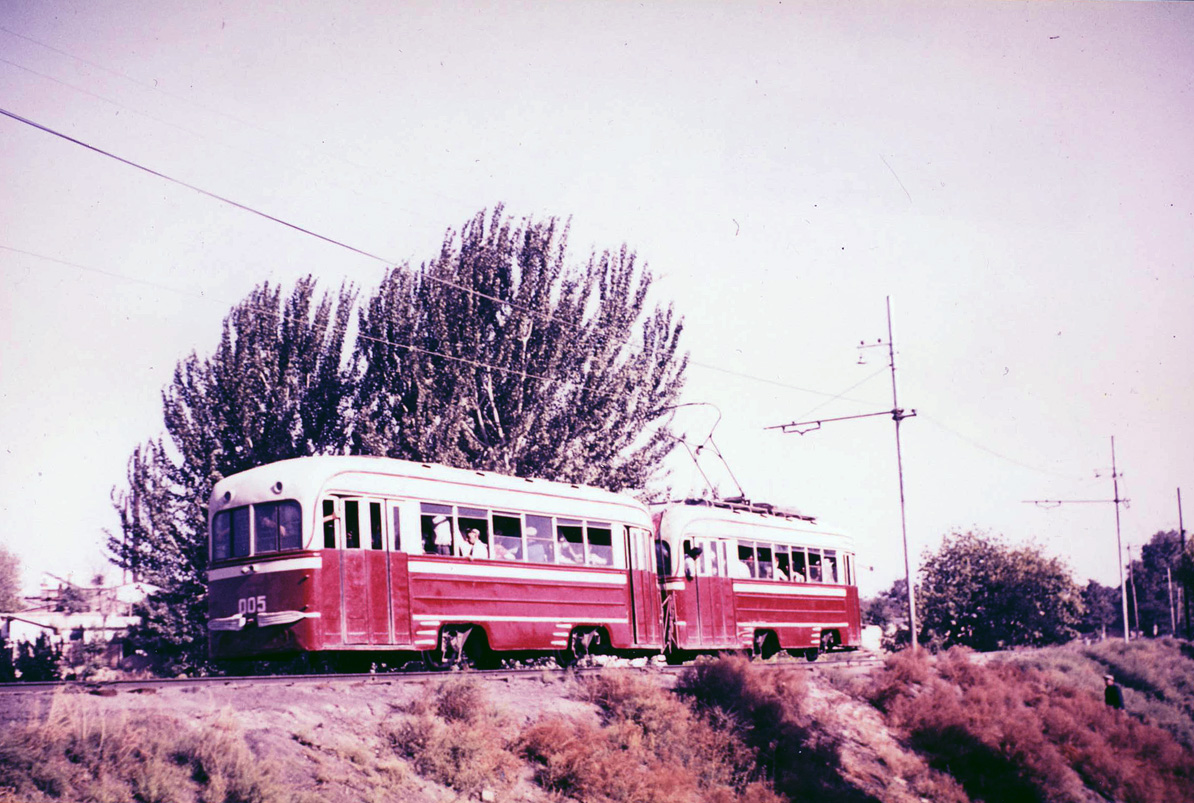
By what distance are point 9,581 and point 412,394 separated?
49465 millimetres

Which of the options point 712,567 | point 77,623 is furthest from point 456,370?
point 77,623

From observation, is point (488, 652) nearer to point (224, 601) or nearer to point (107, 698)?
point (224, 601)

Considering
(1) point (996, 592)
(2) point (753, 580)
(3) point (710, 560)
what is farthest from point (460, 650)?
(1) point (996, 592)

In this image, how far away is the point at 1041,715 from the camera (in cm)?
2759

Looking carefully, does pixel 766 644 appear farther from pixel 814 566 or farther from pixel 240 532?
pixel 240 532

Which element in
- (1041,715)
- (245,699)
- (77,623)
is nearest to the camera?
(245,699)

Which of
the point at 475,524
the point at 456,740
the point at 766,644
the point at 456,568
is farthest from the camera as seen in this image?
the point at 766,644

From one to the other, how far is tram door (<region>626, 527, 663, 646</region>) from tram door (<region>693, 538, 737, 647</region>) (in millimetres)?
1402

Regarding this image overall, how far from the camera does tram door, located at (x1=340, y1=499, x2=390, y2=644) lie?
1574cm

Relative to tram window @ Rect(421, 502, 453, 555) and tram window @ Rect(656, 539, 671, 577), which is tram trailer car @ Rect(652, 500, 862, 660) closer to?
tram window @ Rect(656, 539, 671, 577)

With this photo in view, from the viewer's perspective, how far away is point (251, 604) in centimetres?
1580

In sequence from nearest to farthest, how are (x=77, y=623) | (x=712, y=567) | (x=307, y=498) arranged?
(x=307, y=498) < (x=712, y=567) < (x=77, y=623)

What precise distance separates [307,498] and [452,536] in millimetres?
2629

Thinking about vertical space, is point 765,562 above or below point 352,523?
below
